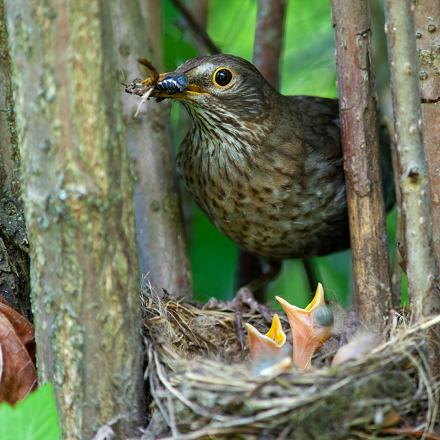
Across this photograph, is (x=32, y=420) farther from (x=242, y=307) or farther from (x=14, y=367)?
(x=242, y=307)

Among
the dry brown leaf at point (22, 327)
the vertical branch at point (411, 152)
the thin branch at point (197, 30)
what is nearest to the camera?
the vertical branch at point (411, 152)

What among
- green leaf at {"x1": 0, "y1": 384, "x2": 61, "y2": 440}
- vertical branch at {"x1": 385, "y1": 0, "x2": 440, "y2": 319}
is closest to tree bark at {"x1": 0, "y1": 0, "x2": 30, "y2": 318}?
green leaf at {"x1": 0, "y1": 384, "x2": 61, "y2": 440}

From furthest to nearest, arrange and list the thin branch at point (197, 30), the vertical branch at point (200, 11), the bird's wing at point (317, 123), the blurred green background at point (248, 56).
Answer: the vertical branch at point (200, 11)
the blurred green background at point (248, 56)
the thin branch at point (197, 30)
the bird's wing at point (317, 123)

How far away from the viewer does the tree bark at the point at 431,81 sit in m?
2.91

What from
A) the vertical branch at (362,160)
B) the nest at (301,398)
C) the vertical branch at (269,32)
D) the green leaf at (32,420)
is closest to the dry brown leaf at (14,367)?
A: the nest at (301,398)

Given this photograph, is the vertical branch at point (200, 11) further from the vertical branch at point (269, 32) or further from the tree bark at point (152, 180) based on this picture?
the tree bark at point (152, 180)

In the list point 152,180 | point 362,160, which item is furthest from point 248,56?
point 362,160

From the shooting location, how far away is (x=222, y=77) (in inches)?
142

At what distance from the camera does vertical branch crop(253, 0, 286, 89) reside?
163 inches

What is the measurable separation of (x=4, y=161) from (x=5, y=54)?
37cm

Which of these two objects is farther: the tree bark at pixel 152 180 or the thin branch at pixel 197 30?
the thin branch at pixel 197 30

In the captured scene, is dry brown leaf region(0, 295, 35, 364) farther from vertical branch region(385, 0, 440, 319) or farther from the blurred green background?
the blurred green background

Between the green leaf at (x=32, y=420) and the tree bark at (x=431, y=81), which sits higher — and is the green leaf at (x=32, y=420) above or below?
below

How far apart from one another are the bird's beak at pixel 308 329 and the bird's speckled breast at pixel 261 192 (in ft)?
2.64
